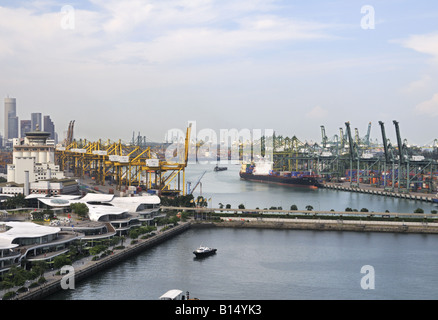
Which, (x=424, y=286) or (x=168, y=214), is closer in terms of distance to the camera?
(x=424, y=286)

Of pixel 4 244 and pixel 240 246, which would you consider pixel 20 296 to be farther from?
pixel 240 246

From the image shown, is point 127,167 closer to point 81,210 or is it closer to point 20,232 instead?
point 81,210

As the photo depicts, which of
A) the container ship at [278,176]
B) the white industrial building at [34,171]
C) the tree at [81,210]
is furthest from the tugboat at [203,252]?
the container ship at [278,176]

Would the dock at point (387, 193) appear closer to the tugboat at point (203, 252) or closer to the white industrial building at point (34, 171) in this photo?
the tugboat at point (203, 252)

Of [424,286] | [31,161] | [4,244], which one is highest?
[31,161]

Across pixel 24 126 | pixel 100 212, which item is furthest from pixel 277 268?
pixel 24 126

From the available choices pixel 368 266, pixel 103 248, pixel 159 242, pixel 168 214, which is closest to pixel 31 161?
pixel 168 214

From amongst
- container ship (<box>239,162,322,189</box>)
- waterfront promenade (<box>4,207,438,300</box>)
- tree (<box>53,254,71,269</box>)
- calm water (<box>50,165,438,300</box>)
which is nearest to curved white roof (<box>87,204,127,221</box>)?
waterfront promenade (<box>4,207,438,300</box>)
